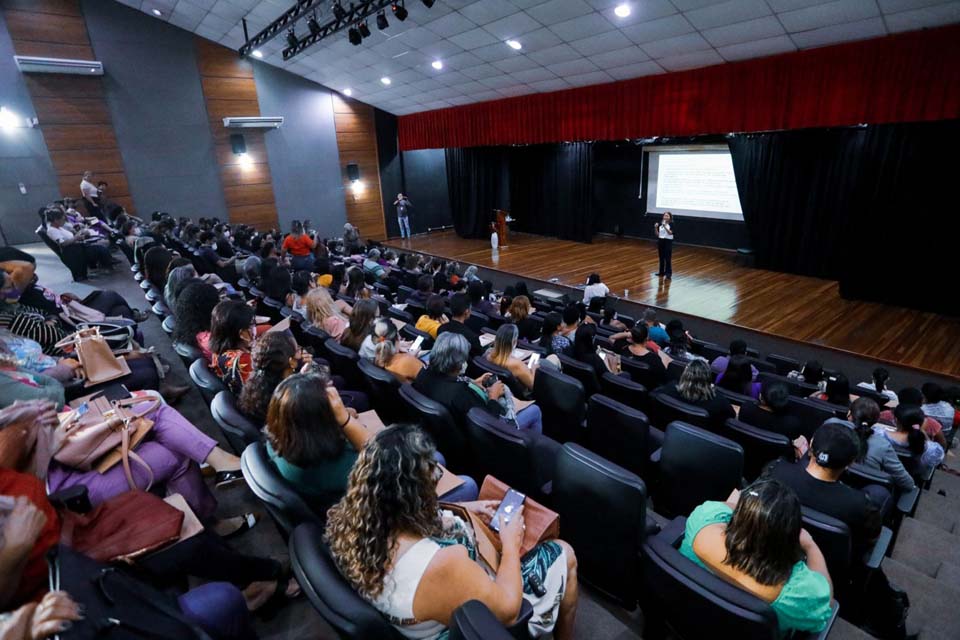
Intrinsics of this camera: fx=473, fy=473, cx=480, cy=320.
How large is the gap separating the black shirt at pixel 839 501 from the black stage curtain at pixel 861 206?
793cm

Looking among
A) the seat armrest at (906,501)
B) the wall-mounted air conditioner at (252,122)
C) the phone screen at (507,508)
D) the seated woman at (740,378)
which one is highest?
the wall-mounted air conditioner at (252,122)

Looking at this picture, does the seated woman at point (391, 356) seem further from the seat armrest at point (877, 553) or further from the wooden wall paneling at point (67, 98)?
the wooden wall paneling at point (67, 98)

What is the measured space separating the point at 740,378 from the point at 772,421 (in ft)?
4.01

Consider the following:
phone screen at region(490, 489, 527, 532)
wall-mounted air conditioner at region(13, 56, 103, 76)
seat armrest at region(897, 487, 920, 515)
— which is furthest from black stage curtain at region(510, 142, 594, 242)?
phone screen at region(490, 489, 527, 532)

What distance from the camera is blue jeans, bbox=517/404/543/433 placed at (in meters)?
3.29

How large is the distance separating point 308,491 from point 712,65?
8.44 meters

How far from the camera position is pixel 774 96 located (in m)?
6.86

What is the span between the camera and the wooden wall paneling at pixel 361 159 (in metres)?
14.1

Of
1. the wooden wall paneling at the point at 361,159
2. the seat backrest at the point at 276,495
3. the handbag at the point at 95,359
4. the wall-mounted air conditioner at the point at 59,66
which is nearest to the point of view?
the seat backrest at the point at 276,495

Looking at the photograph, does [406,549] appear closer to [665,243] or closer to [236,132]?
[665,243]

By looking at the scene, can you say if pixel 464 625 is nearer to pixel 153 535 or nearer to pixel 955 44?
pixel 153 535

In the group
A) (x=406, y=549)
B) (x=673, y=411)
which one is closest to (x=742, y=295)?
(x=673, y=411)

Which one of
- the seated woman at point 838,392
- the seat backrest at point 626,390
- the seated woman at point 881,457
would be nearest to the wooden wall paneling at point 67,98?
the seat backrest at point 626,390

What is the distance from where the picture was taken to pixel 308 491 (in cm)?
196
